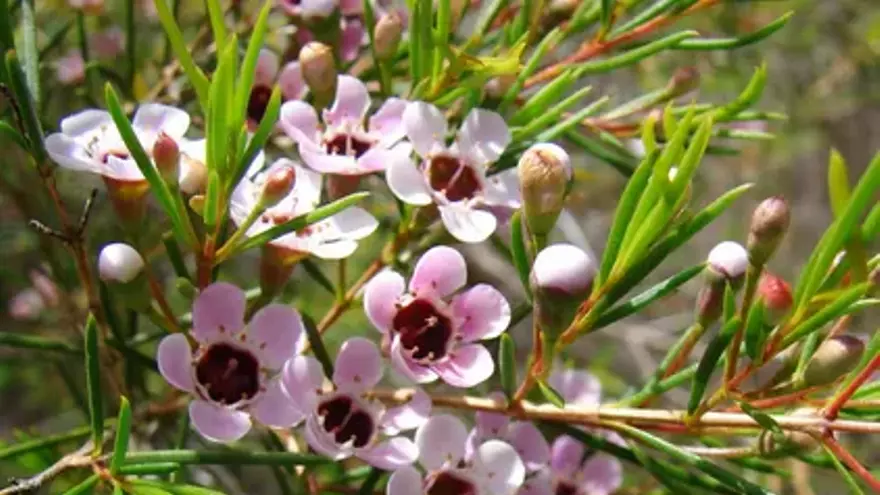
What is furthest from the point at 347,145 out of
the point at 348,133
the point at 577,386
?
the point at 577,386

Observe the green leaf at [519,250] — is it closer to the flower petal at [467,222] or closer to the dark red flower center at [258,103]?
the flower petal at [467,222]

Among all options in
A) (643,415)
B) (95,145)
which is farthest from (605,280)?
(95,145)

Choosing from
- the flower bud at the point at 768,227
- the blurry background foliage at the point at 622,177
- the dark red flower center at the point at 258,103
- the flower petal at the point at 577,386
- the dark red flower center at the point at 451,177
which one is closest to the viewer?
the flower bud at the point at 768,227

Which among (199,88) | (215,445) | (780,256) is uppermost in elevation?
(199,88)

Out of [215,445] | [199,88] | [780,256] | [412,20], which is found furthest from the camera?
[780,256]

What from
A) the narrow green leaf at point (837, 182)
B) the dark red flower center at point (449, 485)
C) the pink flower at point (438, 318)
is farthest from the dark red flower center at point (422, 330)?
the narrow green leaf at point (837, 182)

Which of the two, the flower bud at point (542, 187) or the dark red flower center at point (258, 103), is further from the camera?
the dark red flower center at point (258, 103)

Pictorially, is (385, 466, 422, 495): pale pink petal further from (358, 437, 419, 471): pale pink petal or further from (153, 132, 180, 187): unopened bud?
(153, 132, 180, 187): unopened bud

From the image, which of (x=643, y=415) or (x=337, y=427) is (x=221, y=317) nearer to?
(x=337, y=427)
